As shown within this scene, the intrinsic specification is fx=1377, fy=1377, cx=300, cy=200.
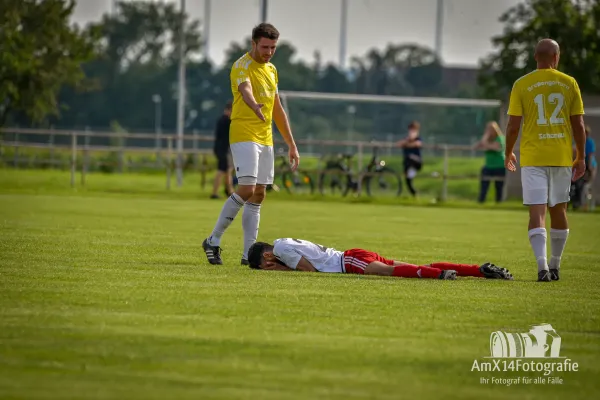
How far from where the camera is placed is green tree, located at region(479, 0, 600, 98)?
133 feet

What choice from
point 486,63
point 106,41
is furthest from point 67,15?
point 106,41

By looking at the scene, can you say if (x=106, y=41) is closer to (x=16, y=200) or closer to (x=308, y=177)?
(x=308, y=177)

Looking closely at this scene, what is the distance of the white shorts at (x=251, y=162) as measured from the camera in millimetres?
12148

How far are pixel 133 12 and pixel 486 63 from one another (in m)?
66.8

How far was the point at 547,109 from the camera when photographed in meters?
11.7

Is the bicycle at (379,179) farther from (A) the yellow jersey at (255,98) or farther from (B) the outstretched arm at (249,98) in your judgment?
(B) the outstretched arm at (249,98)

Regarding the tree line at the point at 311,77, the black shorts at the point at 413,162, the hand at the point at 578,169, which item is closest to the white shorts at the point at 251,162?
the hand at the point at 578,169

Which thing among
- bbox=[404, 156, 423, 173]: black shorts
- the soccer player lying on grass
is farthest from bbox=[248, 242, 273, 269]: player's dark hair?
bbox=[404, 156, 423, 173]: black shorts

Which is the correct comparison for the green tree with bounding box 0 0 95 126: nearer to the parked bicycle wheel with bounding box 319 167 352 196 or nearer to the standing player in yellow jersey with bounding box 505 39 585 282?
the parked bicycle wheel with bounding box 319 167 352 196

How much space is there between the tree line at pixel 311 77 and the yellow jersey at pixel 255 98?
96.5 ft

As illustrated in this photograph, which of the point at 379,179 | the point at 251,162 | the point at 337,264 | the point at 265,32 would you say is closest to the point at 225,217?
the point at 251,162

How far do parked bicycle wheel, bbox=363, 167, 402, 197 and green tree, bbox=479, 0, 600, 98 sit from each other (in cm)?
717

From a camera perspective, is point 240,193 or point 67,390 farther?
point 240,193

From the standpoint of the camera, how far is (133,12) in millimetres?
113000
